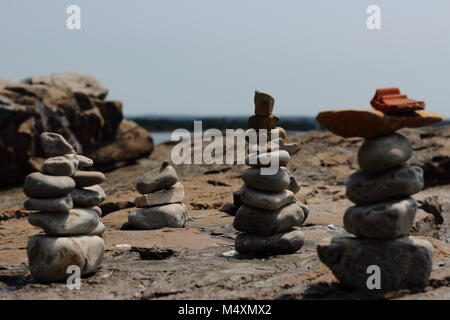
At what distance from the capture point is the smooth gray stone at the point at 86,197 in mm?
8469

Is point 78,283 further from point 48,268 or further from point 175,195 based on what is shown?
point 175,195

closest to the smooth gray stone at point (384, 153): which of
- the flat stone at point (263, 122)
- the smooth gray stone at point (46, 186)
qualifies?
the flat stone at point (263, 122)

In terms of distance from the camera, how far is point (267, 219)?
370 inches

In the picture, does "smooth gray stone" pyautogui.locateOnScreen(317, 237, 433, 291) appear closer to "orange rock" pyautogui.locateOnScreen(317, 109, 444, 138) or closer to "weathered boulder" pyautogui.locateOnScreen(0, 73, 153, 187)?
"orange rock" pyautogui.locateOnScreen(317, 109, 444, 138)

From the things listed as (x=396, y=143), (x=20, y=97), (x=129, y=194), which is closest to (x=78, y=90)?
(x=20, y=97)

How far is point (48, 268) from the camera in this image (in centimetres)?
775

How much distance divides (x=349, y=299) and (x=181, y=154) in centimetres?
1627

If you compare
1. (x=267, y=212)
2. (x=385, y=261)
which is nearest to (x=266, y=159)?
(x=267, y=212)

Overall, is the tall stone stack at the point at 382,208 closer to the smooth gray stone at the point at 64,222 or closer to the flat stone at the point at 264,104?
the flat stone at the point at 264,104

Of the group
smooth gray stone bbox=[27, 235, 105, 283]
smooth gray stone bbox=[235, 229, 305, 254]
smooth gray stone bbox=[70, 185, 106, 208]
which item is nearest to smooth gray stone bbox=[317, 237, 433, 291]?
smooth gray stone bbox=[235, 229, 305, 254]

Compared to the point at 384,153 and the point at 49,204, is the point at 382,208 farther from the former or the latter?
the point at 49,204

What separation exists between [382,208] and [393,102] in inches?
49.7

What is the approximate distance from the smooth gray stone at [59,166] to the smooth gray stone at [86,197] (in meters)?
0.43

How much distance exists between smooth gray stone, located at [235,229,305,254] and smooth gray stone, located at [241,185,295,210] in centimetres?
45
